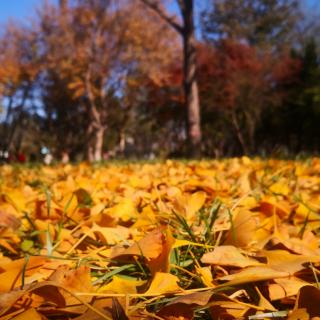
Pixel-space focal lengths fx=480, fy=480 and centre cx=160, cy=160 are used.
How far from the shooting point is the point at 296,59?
27172 mm

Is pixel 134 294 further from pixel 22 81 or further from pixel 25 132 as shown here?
pixel 25 132

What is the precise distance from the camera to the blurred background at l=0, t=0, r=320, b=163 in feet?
80.6

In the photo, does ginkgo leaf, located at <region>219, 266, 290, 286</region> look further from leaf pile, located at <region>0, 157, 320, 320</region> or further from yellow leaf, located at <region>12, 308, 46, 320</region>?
yellow leaf, located at <region>12, 308, 46, 320</region>

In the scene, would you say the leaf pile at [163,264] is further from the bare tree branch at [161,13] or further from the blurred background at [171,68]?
the blurred background at [171,68]

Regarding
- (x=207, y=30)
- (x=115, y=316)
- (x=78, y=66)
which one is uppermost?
(x=207, y=30)

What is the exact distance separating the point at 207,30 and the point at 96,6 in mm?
7043

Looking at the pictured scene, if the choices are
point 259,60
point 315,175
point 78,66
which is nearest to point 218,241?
point 315,175

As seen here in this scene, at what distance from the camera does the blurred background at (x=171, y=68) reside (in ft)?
80.6

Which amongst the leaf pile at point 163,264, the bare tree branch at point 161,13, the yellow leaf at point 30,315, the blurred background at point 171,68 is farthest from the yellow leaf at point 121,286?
the blurred background at point 171,68

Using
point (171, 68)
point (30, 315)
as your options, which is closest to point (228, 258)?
point (30, 315)

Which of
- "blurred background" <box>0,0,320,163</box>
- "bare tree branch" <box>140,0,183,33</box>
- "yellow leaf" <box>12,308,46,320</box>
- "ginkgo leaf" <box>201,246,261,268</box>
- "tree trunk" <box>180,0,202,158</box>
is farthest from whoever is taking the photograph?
"blurred background" <box>0,0,320,163</box>

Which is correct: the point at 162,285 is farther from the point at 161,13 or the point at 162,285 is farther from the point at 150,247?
the point at 161,13

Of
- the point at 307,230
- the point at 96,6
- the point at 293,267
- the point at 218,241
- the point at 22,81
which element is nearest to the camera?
the point at 293,267

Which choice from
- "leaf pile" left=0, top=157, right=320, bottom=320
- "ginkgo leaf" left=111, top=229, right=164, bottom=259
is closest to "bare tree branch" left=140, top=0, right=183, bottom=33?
"leaf pile" left=0, top=157, right=320, bottom=320
